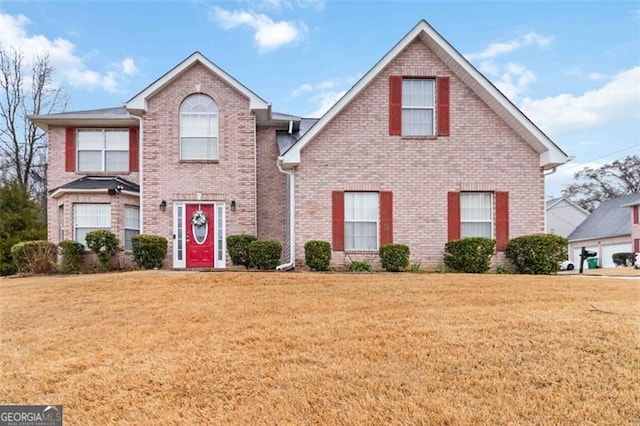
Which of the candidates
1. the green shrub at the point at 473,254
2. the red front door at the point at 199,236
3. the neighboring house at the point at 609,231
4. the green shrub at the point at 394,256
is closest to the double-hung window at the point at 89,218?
the red front door at the point at 199,236

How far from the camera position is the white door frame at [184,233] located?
15.1 metres

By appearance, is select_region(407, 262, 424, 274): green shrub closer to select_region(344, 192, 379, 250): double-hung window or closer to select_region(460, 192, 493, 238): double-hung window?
select_region(344, 192, 379, 250): double-hung window

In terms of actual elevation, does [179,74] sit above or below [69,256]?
above

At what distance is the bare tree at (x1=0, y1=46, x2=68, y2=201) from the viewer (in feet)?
85.8

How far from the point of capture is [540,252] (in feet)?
41.7

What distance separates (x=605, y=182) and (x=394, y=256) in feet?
148

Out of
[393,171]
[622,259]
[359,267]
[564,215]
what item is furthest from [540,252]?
[564,215]

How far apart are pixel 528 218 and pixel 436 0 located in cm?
650

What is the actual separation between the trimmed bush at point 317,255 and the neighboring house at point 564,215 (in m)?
36.5

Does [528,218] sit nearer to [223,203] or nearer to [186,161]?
[223,203]

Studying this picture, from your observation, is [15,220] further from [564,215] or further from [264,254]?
[564,215]

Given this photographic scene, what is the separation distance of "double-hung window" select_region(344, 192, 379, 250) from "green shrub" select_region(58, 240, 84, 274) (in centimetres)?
820

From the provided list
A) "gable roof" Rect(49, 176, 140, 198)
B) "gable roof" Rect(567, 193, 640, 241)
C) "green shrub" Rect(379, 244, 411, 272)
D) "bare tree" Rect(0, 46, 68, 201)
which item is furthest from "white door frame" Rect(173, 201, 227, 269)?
"gable roof" Rect(567, 193, 640, 241)

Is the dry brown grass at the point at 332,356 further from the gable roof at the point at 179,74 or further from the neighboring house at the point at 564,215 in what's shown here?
the neighboring house at the point at 564,215
